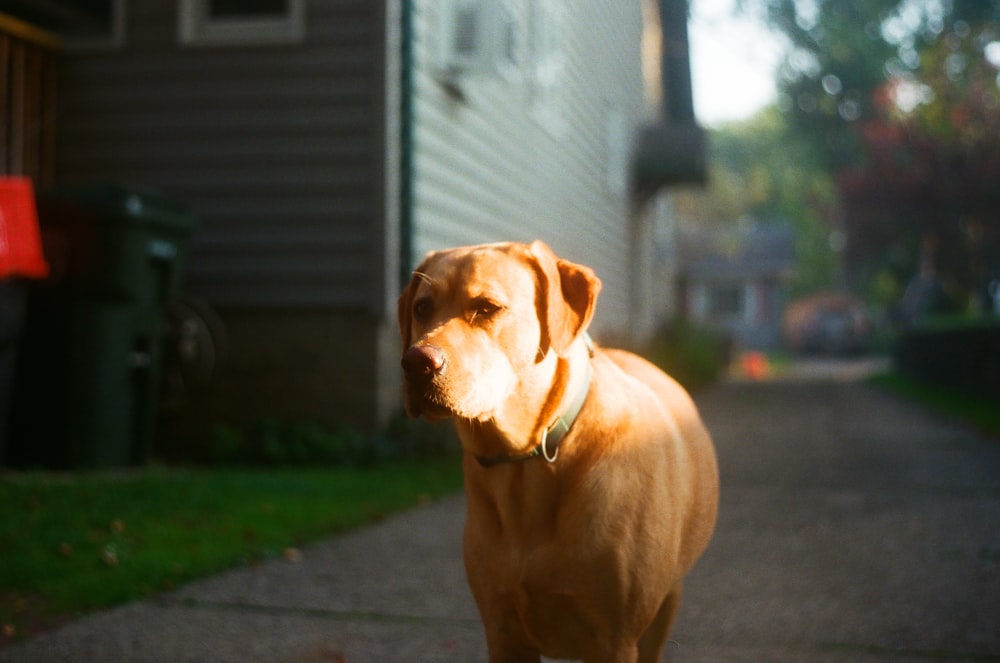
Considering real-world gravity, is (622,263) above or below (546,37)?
below

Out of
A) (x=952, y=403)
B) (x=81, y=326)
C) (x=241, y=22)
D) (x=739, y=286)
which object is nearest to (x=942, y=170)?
(x=952, y=403)

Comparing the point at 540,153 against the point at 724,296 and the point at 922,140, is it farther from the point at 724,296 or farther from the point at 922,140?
the point at 724,296

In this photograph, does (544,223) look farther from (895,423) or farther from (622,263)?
(622,263)

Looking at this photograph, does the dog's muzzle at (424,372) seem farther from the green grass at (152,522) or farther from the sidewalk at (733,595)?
the green grass at (152,522)

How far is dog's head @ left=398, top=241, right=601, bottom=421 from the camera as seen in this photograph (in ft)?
7.23

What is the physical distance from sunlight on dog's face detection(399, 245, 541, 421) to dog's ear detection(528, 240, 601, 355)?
0.07 ft

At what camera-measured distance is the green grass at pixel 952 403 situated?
36.5ft

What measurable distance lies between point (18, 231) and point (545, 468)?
186 inches

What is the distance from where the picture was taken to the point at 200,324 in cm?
785

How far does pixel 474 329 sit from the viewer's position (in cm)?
231

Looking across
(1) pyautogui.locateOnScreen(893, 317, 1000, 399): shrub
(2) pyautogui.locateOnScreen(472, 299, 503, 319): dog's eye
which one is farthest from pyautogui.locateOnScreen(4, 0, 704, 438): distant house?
(1) pyautogui.locateOnScreen(893, 317, 1000, 399): shrub

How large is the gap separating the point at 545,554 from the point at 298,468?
5.31 meters

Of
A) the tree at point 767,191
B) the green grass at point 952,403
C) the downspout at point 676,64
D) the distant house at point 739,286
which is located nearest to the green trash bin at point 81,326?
the green grass at point 952,403

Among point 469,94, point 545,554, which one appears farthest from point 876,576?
point 469,94
